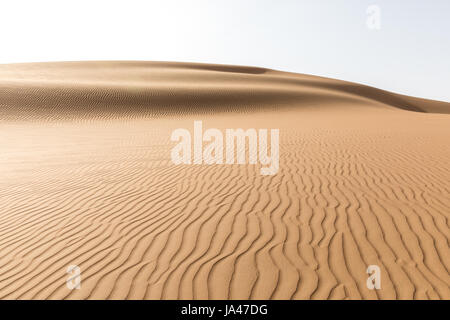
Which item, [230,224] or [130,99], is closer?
[230,224]

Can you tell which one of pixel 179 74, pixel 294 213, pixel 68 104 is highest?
pixel 179 74

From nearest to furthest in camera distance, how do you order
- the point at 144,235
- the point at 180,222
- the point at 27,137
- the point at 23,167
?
the point at 144,235
the point at 180,222
the point at 23,167
the point at 27,137

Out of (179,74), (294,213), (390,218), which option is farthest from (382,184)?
(179,74)

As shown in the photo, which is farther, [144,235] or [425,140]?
[425,140]

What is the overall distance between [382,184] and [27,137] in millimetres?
15223

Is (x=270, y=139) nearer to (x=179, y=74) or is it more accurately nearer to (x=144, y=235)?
(x=144, y=235)

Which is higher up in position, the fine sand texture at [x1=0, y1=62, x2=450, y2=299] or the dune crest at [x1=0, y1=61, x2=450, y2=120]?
the dune crest at [x1=0, y1=61, x2=450, y2=120]

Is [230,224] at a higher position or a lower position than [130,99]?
lower

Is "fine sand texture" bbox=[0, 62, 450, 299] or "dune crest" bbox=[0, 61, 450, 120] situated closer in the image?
"fine sand texture" bbox=[0, 62, 450, 299]

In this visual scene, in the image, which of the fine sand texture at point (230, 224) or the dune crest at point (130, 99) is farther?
the dune crest at point (130, 99)

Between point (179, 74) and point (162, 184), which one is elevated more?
point (179, 74)

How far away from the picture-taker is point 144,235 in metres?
4.39

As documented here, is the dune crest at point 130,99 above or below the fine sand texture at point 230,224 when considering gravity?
above

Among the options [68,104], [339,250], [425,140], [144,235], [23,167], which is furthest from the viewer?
[68,104]
